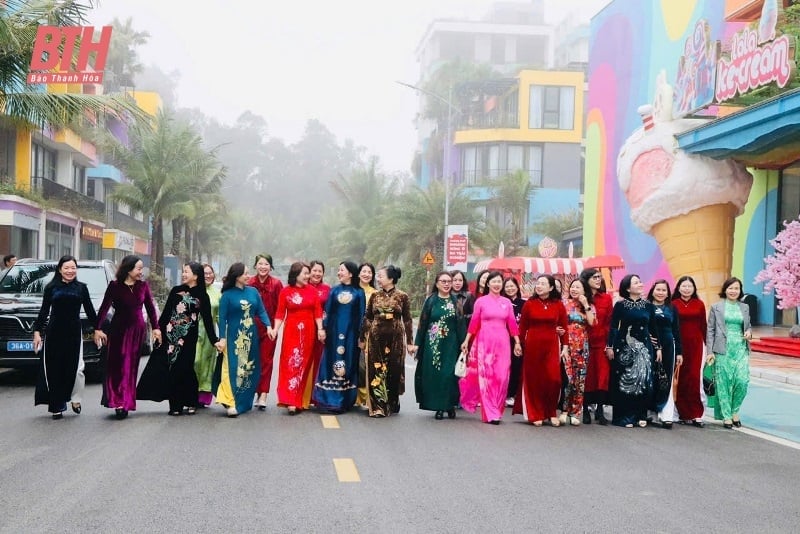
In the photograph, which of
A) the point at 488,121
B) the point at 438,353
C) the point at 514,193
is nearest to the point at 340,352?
the point at 438,353

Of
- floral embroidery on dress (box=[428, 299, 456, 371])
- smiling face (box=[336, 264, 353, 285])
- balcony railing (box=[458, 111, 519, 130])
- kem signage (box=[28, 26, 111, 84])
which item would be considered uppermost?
balcony railing (box=[458, 111, 519, 130])

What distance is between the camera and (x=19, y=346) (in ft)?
41.8

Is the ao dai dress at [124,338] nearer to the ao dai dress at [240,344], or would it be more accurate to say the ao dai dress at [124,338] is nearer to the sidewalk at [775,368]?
the ao dai dress at [240,344]

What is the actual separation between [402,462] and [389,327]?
3197mm

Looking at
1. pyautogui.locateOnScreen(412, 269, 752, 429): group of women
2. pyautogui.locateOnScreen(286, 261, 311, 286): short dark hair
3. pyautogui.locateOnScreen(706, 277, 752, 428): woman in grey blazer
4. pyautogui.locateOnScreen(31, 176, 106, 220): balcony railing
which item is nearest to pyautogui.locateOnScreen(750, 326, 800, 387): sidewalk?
pyautogui.locateOnScreen(706, 277, 752, 428): woman in grey blazer

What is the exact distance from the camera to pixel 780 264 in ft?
64.2

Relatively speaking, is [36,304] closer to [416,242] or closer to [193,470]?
[193,470]

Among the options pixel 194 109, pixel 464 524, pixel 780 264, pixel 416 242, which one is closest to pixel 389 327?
pixel 464 524

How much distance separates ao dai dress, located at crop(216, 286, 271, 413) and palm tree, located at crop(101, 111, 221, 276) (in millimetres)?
29915

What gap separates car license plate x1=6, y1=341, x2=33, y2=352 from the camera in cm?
1270

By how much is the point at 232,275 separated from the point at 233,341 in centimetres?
72

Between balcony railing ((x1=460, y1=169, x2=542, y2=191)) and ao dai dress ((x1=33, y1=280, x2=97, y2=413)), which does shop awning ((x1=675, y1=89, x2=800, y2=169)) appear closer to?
ao dai dress ((x1=33, y1=280, x2=97, y2=413))

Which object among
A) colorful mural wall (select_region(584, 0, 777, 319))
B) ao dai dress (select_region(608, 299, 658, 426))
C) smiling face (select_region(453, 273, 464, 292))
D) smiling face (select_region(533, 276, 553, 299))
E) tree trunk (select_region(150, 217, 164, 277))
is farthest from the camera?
tree trunk (select_region(150, 217, 164, 277))

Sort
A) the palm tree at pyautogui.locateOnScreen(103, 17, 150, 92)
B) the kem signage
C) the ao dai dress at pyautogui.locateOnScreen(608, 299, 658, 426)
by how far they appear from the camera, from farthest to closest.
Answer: the palm tree at pyautogui.locateOnScreen(103, 17, 150, 92) < the kem signage < the ao dai dress at pyautogui.locateOnScreen(608, 299, 658, 426)
